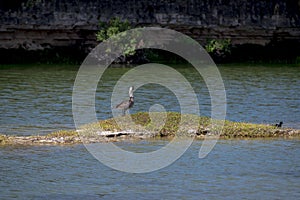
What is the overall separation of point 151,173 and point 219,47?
1672cm

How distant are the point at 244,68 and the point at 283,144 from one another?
13189mm

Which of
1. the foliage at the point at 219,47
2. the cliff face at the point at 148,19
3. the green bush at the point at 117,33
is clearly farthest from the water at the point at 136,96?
the cliff face at the point at 148,19

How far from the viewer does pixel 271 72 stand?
91.5 ft

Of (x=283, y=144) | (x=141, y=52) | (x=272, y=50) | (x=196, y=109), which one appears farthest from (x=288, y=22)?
(x=283, y=144)

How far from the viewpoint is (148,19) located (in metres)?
30.4

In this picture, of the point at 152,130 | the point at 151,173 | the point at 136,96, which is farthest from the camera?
the point at 136,96

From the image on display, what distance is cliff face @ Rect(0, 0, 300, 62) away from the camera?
29.8 metres

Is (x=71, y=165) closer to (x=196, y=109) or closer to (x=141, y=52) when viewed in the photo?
(x=196, y=109)

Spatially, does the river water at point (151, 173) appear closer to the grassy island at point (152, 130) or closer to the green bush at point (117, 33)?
the grassy island at point (152, 130)

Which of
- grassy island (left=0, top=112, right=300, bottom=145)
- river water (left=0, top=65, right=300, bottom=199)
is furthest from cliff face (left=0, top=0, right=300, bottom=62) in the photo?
grassy island (left=0, top=112, right=300, bottom=145)

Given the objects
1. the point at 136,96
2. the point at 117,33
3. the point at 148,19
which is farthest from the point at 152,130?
the point at 148,19

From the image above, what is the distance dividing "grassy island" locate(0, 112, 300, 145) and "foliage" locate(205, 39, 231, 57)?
13438 millimetres

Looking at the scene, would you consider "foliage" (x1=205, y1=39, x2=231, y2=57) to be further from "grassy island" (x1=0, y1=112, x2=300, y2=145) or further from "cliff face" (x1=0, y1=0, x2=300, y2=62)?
"grassy island" (x1=0, y1=112, x2=300, y2=145)

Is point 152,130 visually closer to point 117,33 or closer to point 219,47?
point 117,33
